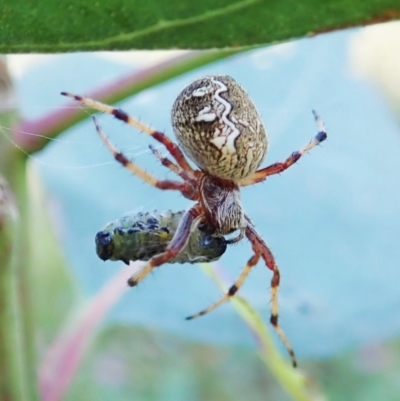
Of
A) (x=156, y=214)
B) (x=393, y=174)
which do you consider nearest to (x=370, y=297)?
(x=393, y=174)

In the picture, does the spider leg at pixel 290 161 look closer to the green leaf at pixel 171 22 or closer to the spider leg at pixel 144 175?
the spider leg at pixel 144 175

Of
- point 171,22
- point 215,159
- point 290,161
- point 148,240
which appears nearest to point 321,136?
point 290,161

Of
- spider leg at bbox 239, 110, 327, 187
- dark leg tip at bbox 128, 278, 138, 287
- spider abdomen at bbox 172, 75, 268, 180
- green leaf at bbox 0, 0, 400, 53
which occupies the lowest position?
dark leg tip at bbox 128, 278, 138, 287

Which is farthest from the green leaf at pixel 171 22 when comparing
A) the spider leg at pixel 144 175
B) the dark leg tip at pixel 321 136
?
the dark leg tip at pixel 321 136

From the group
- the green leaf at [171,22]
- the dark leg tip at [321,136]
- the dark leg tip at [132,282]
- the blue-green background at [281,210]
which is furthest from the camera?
the blue-green background at [281,210]

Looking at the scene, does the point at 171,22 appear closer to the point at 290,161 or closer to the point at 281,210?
the point at 290,161

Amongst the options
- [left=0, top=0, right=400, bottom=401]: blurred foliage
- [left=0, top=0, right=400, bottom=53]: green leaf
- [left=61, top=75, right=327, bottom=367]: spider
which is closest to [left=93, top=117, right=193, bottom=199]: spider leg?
[left=61, top=75, right=327, bottom=367]: spider

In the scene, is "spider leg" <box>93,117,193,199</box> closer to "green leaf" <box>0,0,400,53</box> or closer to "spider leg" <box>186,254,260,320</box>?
"spider leg" <box>186,254,260,320</box>
